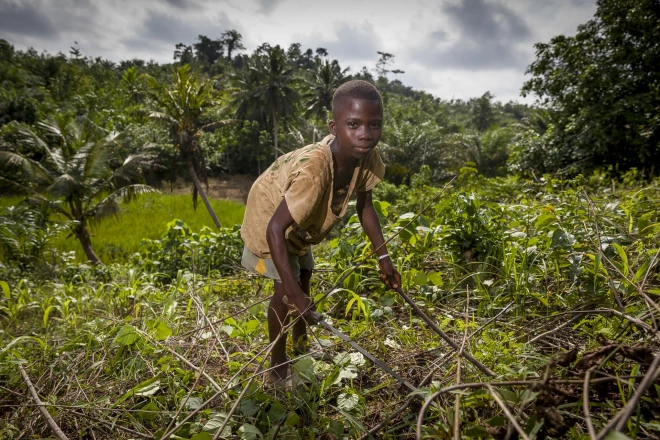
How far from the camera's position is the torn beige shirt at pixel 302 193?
54.7 inches

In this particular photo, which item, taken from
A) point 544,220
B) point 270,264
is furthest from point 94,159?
point 544,220

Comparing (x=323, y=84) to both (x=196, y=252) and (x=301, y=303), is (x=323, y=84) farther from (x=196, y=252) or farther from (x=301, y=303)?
(x=301, y=303)

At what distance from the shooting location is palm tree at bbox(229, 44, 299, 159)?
22625 mm

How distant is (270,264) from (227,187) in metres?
25.0

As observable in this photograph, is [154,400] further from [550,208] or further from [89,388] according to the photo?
[550,208]

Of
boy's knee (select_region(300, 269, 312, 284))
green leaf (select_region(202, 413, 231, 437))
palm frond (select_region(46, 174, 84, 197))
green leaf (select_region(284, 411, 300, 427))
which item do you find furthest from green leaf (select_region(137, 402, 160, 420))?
palm frond (select_region(46, 174, 84, 197))

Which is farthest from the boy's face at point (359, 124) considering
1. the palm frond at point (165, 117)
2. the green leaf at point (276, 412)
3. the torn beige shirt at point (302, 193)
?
the palm frond at point (165, 117)

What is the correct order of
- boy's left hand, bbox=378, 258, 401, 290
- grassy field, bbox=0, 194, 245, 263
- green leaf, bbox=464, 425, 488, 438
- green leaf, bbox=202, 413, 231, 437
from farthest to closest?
grassy field, bbox=0, 194, 245, 263 < boy's left hand, bbox=378, 258, 401, 290 < green leaf, bbox=202, 413, 231, 437 < green leaf, bbox=464, 425, 488, 438

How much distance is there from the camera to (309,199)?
1.38 m

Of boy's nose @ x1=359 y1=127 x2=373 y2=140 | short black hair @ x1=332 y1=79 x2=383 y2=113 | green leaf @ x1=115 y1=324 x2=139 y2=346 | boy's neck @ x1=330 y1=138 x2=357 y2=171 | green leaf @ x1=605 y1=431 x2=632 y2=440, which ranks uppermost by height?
short black hair @ x1=332 y1=79 x2=383 y2=113

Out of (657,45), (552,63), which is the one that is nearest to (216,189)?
(552,63)

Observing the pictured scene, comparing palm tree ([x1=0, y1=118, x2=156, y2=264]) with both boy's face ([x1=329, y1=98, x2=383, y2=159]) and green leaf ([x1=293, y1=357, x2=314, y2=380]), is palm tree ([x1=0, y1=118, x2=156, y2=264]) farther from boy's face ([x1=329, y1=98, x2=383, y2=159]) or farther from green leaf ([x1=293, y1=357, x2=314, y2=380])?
boy's face ([x1=329, y1=98, x2=383, y2=159])

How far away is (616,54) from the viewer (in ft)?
29.0

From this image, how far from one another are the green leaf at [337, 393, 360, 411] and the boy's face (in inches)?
40.2
